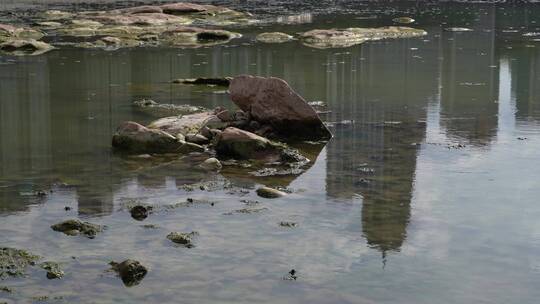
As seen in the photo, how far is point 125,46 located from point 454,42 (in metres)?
13.1

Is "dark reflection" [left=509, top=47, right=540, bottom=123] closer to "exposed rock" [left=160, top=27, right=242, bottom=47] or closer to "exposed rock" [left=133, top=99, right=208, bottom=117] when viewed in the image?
"exposed rock" [left=133, top=99, right=208, bottom=117]

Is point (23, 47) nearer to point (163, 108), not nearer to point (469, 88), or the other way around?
point (163, 108)

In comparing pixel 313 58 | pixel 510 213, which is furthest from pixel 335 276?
pixel 313 58

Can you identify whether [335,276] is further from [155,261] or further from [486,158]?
[486,158]

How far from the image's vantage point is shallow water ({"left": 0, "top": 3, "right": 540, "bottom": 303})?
32.1ft

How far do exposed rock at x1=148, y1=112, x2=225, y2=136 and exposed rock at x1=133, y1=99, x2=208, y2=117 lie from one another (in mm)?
1858

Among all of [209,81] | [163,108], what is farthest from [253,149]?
[209,81]

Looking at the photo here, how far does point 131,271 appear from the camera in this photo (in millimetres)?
9867

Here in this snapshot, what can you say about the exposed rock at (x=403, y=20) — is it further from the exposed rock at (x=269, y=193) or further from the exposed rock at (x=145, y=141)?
the exposed rock at (x=269, y=193)

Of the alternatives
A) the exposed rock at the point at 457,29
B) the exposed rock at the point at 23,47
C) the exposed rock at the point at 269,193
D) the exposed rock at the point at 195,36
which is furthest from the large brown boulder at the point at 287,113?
the exposed rock at the point at 457,29

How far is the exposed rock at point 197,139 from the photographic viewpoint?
16750mm

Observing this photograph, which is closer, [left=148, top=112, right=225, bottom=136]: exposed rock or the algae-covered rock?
the algae-covered rock

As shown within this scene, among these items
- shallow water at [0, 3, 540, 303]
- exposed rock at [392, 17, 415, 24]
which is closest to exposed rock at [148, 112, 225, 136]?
shallow water at [0, 3, 540, 303]

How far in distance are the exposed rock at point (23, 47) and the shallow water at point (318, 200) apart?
8013 mm
